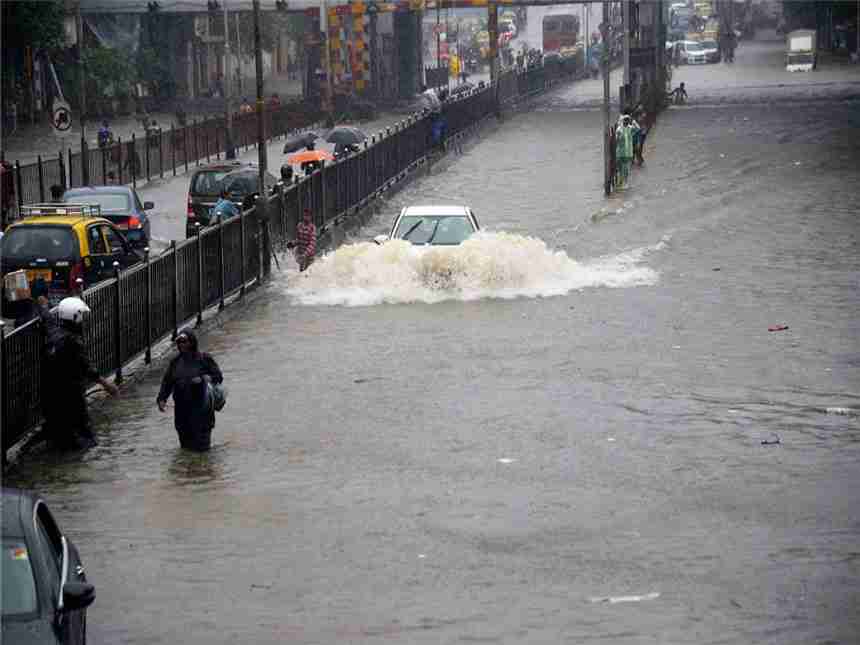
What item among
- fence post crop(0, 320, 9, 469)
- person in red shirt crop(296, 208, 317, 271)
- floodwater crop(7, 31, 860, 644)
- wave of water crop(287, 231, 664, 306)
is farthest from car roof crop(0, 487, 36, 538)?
person in red shirt crop(296, 208, 317, 271)

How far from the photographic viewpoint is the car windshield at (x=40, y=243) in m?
25.4

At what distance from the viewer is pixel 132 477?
16.4 metres

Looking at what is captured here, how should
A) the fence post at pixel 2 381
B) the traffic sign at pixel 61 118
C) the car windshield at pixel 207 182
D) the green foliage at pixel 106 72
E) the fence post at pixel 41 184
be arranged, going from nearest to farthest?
the fence post at pixel 2 381, the car windshield at pixel 207 182, the traffic sign at pixel 61 118, the fence post at pixel 41 184, the green foliage at pixel 106 72

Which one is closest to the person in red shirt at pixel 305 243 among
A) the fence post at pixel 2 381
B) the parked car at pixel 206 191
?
the parked car at pixel 206 191

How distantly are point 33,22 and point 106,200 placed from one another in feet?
122

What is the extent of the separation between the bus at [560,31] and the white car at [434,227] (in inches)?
3595

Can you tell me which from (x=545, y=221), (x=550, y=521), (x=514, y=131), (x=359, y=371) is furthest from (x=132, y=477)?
(x=514, y=131)

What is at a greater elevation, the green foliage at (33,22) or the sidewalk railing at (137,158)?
the green foliage at (33,22)

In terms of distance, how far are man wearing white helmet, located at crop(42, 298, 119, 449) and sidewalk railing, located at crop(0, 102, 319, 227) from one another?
19.5 m

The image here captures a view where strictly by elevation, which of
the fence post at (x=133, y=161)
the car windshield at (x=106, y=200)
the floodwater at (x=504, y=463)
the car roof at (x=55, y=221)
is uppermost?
the car roof at (x=55, y=221)

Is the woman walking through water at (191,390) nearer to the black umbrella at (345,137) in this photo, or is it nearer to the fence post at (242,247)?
the fence post at (242,247)

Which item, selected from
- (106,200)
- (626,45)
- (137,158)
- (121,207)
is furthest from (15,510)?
(626,45)

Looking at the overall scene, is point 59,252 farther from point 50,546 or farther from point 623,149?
point 623,149

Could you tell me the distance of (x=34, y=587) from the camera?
957 centimetres
